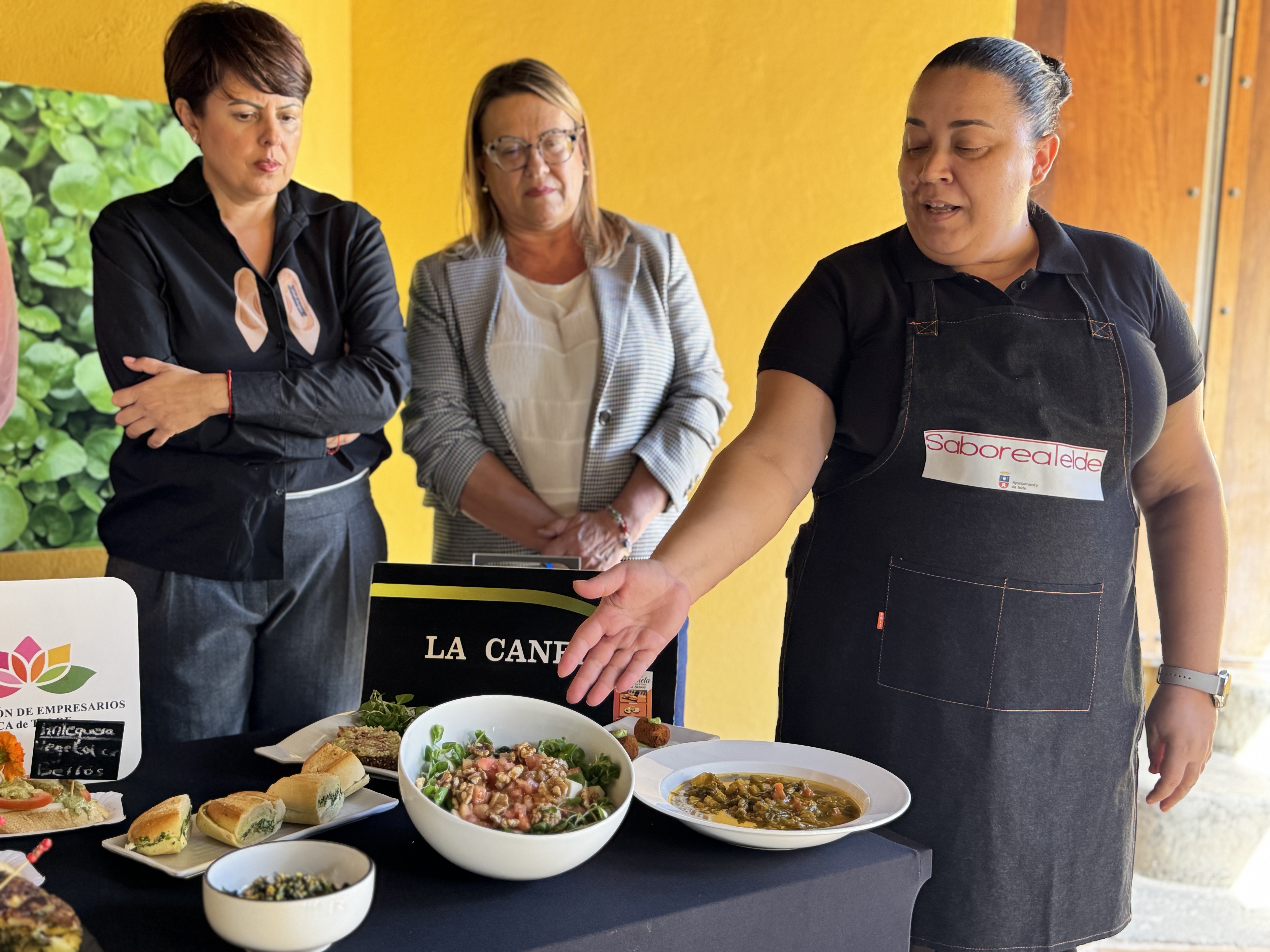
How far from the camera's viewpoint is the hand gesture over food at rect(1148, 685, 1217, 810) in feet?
5.08

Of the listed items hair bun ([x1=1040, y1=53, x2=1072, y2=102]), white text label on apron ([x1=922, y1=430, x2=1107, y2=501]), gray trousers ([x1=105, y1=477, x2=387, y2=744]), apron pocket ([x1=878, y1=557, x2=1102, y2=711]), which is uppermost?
hair bun ([x1=1040, y1=53, x2=1072, y2=102])

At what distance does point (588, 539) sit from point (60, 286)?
58.8 inches

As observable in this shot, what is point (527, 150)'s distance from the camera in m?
2.24

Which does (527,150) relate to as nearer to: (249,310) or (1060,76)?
(249,310)

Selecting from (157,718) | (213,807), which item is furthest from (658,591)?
(157,718)

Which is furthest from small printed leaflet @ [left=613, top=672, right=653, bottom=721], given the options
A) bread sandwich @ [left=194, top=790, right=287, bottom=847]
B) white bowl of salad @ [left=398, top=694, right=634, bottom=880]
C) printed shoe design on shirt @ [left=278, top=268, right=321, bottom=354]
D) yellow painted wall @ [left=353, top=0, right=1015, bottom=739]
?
yellow painted wall @ [left=353, top=0, right=1015, bottom=739]

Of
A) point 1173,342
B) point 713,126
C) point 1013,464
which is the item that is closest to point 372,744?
point 1013,464

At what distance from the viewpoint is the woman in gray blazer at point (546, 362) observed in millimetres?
2182

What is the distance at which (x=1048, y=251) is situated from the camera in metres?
1.49

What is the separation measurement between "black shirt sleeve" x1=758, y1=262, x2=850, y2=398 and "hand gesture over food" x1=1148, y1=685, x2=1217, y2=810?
0.65m

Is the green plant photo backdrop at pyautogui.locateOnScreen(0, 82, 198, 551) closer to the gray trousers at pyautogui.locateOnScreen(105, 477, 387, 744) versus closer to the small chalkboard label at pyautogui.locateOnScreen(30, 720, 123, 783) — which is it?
the gray trousers at pyautogui.locateOnScreen(105, 477, 387, 744)

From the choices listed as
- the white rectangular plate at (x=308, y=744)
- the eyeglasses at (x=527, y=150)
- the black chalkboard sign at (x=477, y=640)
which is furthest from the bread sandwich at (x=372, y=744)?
the eyeglasses at (x=527, y=150)

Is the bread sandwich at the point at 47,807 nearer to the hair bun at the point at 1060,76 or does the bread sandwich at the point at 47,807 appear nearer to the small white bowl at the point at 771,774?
the small white bowl at the point at 771,774

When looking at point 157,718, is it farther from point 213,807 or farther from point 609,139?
point 609,139
